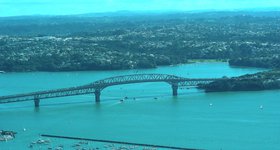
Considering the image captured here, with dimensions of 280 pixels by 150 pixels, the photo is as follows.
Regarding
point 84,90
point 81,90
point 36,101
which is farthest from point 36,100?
point 84,90

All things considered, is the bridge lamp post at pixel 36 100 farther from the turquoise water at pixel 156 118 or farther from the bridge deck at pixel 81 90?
the turquoise water at pixel 156 118

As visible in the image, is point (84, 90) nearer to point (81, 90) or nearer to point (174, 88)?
point (81, 90)

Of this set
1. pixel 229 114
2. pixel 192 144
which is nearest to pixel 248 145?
pixel 192 144

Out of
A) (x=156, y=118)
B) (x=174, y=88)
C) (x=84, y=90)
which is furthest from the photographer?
(x=174, y=88)

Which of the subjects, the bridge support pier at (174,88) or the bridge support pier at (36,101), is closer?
the bridge support pier at (36,101)

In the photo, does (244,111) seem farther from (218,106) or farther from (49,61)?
(49,61)

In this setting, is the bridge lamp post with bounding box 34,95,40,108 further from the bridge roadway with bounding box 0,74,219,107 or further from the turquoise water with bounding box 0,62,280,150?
the turquoise water with bounding box 0,62,280,150

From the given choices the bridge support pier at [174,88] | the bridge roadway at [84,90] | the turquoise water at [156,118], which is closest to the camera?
the turquoise water at [156,118]

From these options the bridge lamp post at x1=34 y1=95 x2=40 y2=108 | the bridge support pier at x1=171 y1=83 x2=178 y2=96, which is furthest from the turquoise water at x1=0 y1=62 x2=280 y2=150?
the bridge lamp post at x1=34 y1=95 x2=40 y2=108

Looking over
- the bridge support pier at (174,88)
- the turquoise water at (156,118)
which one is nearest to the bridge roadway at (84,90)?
the bridge support pier at (174,88)
